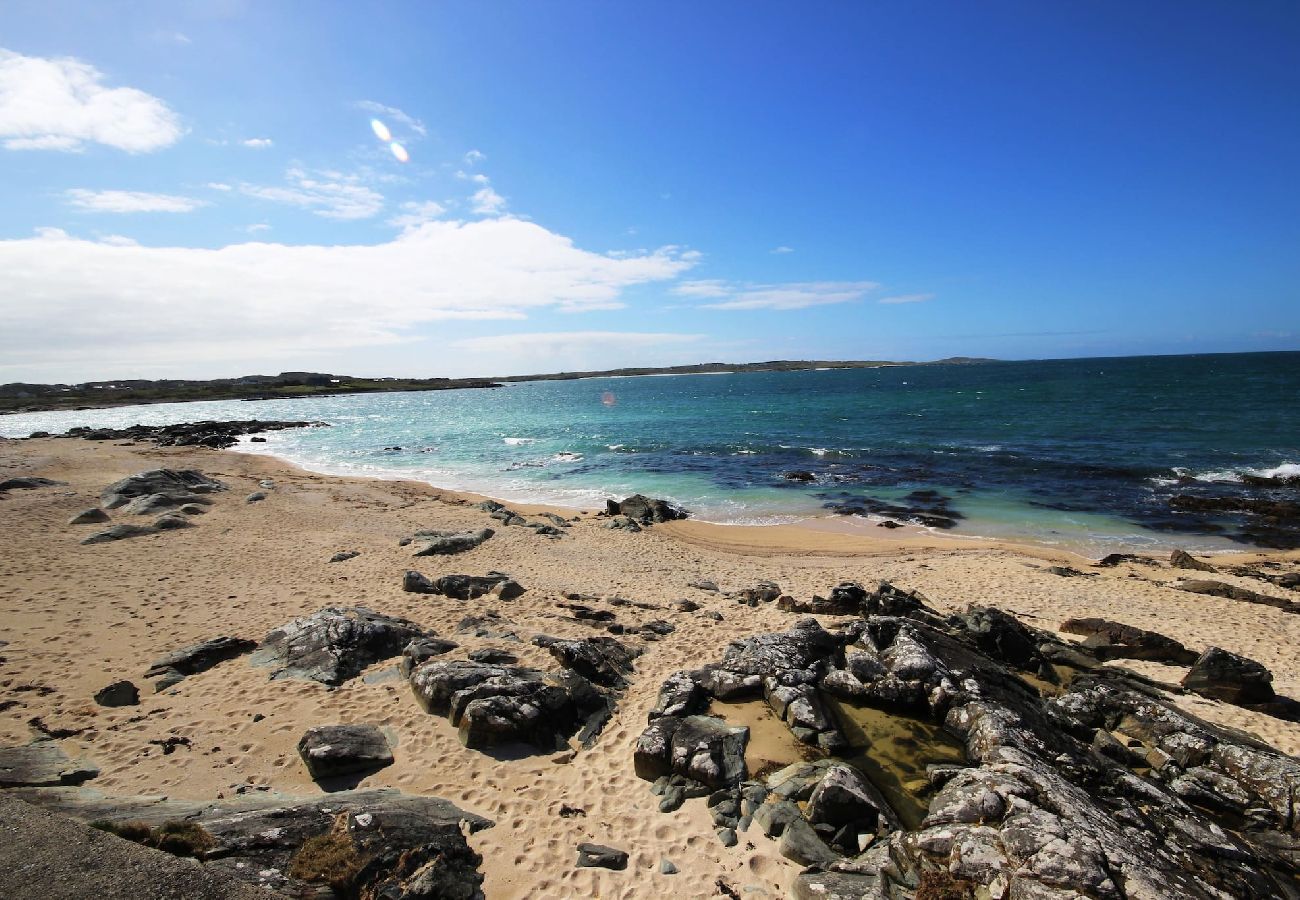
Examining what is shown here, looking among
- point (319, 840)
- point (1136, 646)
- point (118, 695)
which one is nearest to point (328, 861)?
point (319, 840)

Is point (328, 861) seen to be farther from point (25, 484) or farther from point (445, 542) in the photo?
point (25, 484)

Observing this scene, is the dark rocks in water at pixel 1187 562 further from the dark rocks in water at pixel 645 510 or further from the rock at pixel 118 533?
the rock at pixel 118 533

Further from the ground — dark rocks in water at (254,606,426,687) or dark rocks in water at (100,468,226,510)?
dark rocks in water at (100,468,226,510)

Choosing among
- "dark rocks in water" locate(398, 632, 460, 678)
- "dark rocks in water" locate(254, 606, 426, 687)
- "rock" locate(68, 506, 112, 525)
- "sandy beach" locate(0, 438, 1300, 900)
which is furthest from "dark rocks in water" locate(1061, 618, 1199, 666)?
"rock" locate(68, 506, 112, 525)

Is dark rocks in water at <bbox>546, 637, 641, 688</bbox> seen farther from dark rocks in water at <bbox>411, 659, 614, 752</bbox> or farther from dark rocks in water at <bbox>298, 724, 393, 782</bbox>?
dark rocks in water at <bbox>298, 724, 393, 782</bbox>

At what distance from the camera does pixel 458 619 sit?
40.0ft

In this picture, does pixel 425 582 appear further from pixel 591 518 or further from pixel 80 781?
pixel 591 518

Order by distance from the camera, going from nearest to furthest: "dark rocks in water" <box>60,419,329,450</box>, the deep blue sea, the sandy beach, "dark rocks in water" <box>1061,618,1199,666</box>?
1. the sandy beach
2. "dark rocks in water" <box>1061,618,1199,666</box>
3. the deep blue sea
4. "dark rocks in water" <box>60,419,329,450</box>

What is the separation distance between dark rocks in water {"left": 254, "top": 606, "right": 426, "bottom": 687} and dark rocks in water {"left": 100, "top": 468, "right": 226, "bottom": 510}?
1650 centimetres

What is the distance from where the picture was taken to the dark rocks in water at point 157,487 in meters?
21.1

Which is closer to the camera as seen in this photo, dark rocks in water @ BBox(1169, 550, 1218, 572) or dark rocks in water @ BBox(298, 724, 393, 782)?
dark rocks in water @ BBox(298, 724, 393, 782)

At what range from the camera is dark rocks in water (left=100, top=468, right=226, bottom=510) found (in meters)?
21.1

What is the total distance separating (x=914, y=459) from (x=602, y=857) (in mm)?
37511

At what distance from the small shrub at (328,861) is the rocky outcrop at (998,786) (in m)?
3.49
